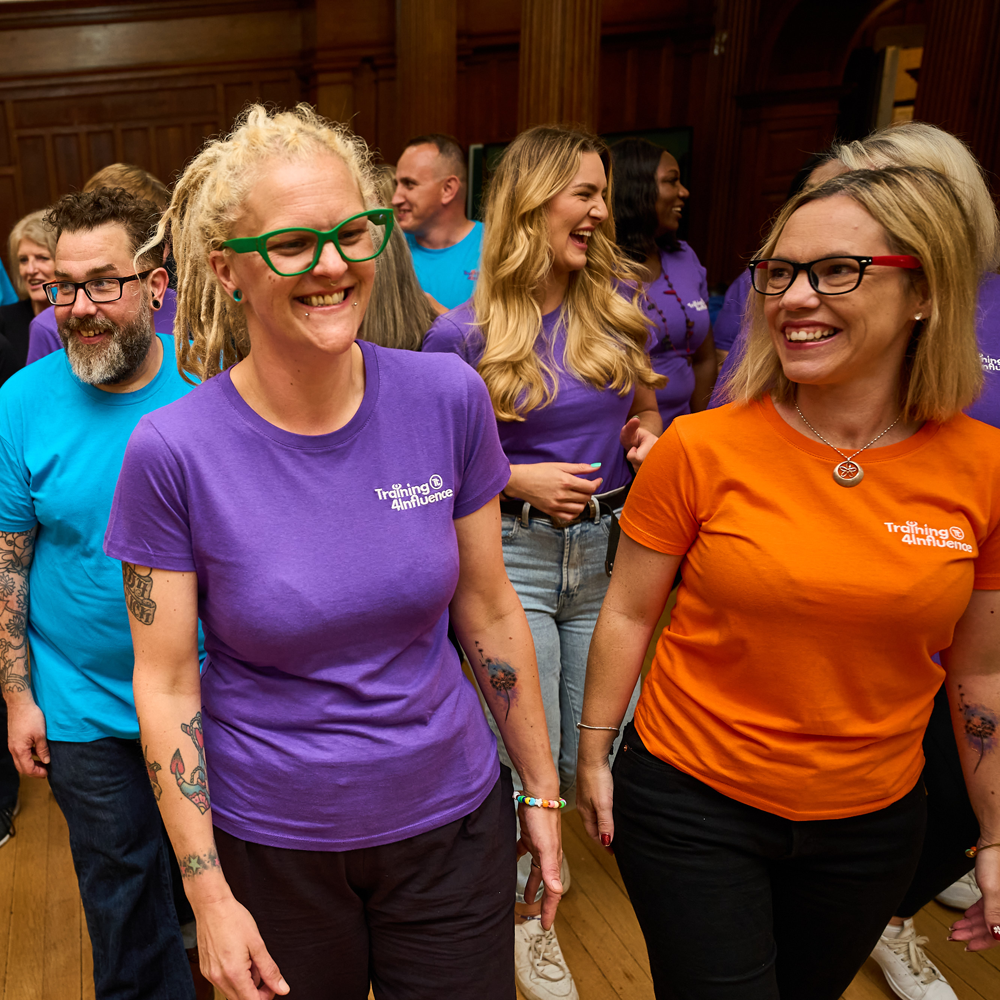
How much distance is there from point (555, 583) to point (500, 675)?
2.39 ft

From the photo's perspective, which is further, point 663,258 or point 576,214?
point 663,258

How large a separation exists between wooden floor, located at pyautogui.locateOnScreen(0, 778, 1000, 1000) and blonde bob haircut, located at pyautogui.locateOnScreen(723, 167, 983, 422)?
4.88ft

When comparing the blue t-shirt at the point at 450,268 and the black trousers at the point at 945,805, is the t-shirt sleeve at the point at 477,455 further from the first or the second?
the blue t-shirt at the point at 450,268

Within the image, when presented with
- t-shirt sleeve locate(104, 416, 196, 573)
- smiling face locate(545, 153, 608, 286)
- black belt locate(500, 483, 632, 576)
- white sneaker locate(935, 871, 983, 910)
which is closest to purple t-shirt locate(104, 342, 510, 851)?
t-shirt sleeve locate(104, 416, 196, 573)

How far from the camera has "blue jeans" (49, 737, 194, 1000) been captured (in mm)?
1668

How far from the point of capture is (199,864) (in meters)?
1.12

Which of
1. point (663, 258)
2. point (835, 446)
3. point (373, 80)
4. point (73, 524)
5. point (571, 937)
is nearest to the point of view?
point (835, 446)

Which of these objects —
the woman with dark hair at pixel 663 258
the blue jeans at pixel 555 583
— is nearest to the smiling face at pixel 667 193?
the woman with dark hair at pixel 663 258

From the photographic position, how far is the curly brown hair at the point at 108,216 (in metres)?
1.75

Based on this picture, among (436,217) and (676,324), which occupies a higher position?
(436,217)

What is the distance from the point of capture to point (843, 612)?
121 centimetres

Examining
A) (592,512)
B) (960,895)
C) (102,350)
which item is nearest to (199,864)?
(102,350)

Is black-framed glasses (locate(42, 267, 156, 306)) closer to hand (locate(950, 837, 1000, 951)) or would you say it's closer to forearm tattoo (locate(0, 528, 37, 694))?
forearm tattoo (locate(0, 528, 37, 694))

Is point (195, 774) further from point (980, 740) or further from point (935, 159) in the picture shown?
point (935, 159)
